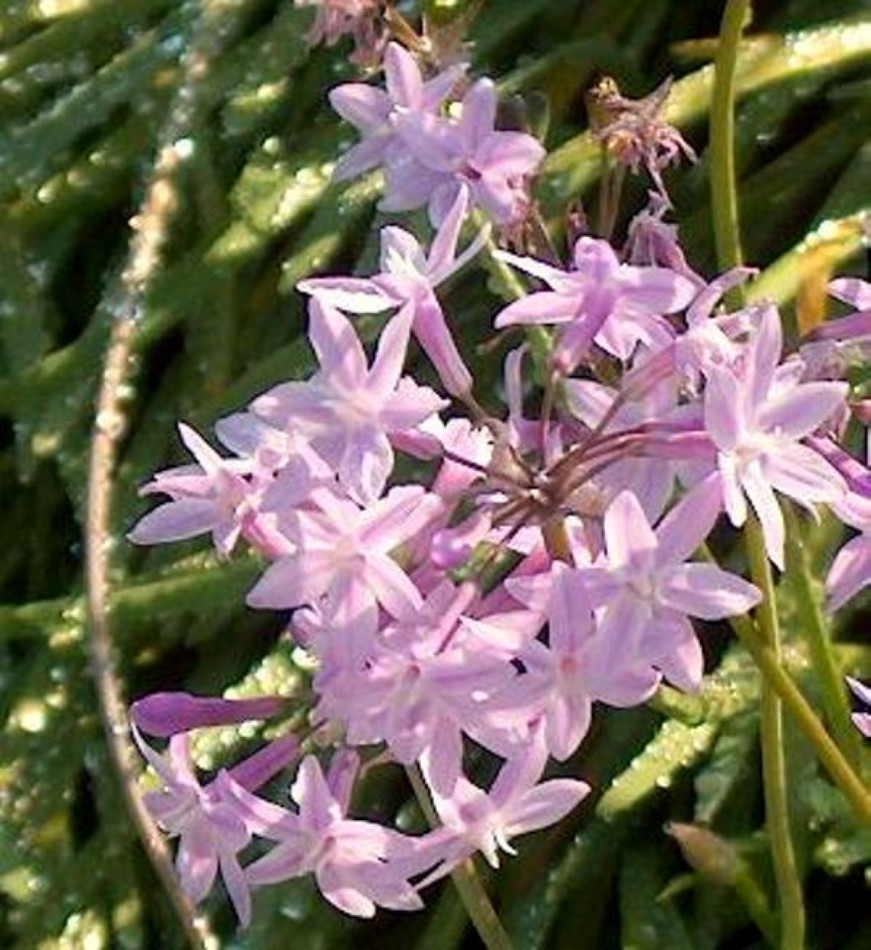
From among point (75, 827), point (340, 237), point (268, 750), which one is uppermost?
point (268, 750)

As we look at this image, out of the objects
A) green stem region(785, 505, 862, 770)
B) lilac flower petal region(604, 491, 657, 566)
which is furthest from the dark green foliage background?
lilac flower petal region(604, 491, 657, 566)

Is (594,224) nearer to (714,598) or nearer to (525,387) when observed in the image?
(525,387)

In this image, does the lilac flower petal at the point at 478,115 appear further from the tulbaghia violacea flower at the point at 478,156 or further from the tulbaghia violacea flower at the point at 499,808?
the tulbaghia violacea flower at the point at 499,808

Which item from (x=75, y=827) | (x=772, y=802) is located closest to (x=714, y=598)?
(x=772, y=802)

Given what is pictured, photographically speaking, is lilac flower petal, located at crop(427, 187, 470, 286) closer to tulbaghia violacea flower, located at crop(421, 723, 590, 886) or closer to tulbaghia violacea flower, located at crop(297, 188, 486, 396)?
tulbaghia violacea flower, located at crop(297, 188, 486, 396)

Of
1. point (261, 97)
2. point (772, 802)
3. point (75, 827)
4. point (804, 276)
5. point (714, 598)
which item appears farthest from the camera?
point (261, 97)

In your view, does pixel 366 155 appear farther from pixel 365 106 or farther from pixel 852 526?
pixel 852 526
